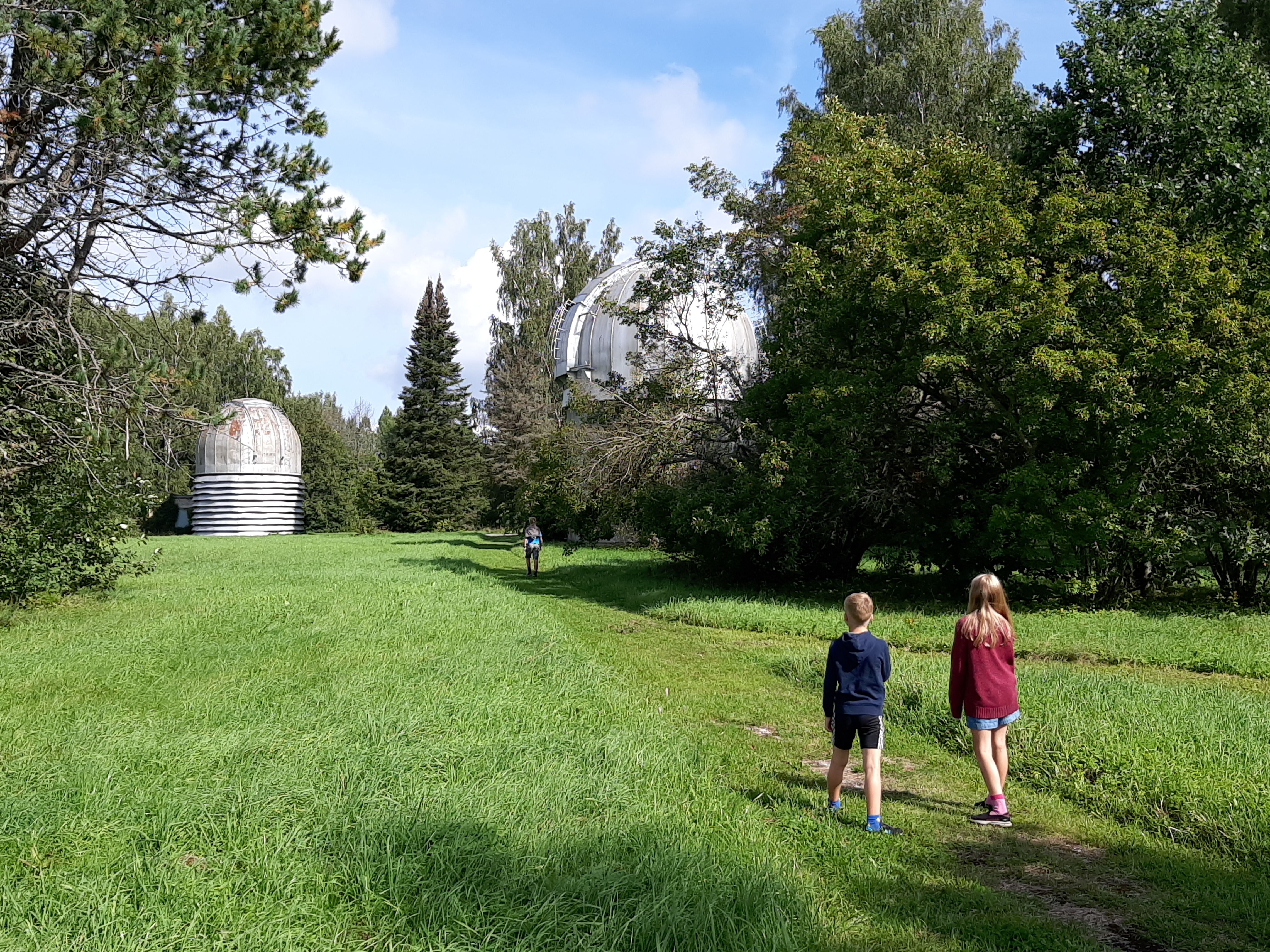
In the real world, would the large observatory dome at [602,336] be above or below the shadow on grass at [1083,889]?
above

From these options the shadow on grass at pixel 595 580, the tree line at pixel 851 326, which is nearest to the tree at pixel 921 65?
the tree line at pixel 851 326

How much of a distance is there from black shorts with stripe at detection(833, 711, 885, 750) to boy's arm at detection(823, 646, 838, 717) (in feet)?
0.19

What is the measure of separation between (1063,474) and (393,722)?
503 inches

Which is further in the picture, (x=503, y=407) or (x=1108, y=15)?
(x=503, y=407)

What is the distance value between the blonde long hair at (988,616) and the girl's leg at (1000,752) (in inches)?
23.7

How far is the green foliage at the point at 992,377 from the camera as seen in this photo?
1438 cm

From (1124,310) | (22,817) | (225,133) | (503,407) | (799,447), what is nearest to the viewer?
(22,817)

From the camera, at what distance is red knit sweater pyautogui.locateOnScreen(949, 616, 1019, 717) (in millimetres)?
5973

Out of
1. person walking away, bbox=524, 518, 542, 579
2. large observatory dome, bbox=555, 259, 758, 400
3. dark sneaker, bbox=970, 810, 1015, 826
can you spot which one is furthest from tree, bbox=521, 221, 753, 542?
dark sneaker, bbox=970, 810, 1015, 826

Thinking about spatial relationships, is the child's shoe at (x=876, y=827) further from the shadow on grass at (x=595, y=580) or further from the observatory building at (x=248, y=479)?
the observatory building at (x=248, y=479)

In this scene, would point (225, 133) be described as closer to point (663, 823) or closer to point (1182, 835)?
point (663, 823)

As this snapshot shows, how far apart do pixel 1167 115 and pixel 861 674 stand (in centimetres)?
1594

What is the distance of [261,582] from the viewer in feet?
56.6

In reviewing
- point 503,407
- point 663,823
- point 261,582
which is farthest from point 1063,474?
point 503,407
